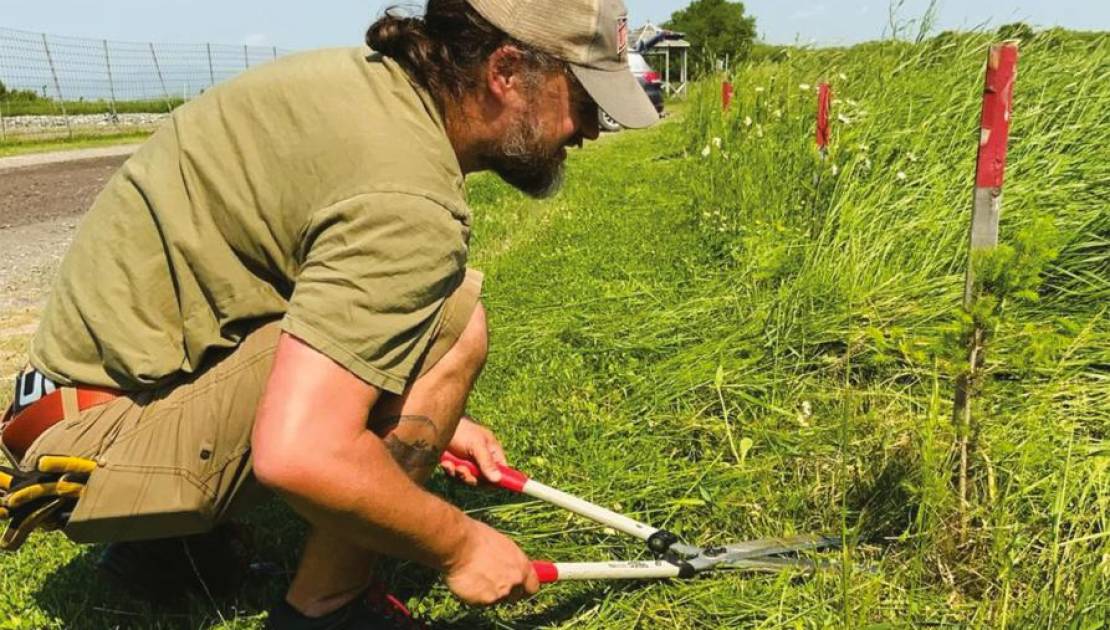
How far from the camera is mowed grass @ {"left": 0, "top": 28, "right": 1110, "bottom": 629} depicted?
2129 millimetres

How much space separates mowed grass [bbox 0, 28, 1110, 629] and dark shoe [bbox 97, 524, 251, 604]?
0.16ft

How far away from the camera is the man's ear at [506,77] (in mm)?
1743

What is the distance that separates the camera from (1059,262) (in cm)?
324

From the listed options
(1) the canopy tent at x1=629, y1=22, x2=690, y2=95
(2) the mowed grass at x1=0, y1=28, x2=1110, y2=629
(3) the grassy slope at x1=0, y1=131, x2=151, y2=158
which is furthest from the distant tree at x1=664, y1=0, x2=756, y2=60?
(2) the mowed grass at x1=0, y1=28, x2=1110, y2=629

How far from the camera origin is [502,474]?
2.33 m

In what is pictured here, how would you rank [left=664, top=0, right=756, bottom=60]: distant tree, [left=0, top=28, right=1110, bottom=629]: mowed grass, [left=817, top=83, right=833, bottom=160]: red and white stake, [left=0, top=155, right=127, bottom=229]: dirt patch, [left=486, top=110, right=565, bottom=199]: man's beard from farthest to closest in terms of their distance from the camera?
[left=664, top=0, right=756, bottom=60]: distant tree < [left=0, top=155, right=127, bottom=229]: dirt patch < [left=817, top=83, right=833, bottom=160]: red and white stake < [left=0, top=28, right=1110, bottom=629]: mowed grass < [left=486, top=110, right=565, bottom=199]: man's beard

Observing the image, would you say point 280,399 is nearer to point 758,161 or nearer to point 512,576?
point 512,576

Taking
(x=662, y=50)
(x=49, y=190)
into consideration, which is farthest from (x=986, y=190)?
→ (x=662, y=50)

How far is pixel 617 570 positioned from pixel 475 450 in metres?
0.47

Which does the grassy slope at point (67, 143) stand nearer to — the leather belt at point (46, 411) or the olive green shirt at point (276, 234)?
the leather belt at point (46, 411)

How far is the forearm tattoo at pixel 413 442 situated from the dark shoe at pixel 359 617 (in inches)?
11.8

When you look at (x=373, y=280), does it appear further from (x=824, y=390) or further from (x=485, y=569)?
(x=824, y=390)

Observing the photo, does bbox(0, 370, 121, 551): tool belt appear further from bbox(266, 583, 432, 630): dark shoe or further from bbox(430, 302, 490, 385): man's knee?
bbox(430, 302, 490, 385): man's knee

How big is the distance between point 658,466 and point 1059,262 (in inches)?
65.1
